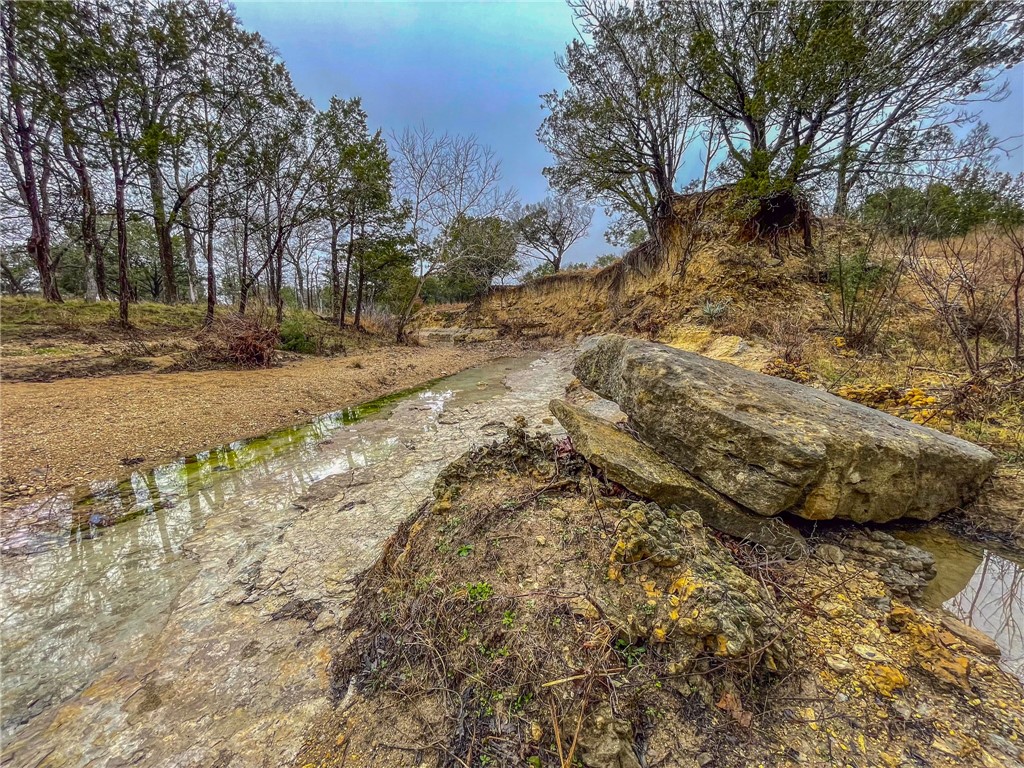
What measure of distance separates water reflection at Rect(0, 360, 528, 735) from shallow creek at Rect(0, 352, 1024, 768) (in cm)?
1

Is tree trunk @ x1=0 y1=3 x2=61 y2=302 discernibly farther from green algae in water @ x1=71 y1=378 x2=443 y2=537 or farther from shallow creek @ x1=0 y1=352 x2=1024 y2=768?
shallow creek @ x1=0 y1=352 x2=1024 y2=768

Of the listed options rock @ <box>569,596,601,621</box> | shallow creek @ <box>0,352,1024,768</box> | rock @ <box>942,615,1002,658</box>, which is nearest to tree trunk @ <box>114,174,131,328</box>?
shallow creek @ <box>0,352,1024,768</box>

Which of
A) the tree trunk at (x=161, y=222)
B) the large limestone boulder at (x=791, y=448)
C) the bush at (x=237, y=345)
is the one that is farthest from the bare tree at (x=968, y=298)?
the tree trunk at (x=161, y=222)

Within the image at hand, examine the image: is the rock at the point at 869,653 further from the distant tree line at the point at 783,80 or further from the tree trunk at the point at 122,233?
the tree trunk at the point at 122,233

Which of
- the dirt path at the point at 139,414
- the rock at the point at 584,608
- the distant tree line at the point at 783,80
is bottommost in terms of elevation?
the dirt path at the point at 139,414

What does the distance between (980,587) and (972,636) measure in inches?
25.6

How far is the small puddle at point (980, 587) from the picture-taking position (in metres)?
1.76

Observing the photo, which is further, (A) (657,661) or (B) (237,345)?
(B) (237,345)

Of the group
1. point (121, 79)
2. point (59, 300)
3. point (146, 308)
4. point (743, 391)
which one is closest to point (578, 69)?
point (121, 79)

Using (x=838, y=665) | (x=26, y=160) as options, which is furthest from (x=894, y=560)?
(x=26, y=160)

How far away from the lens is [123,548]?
117 inches

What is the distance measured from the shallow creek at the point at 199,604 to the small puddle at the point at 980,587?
1 centimetres

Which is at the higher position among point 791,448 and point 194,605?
point 791,448

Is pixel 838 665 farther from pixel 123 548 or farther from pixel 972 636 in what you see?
pixel 123 548
